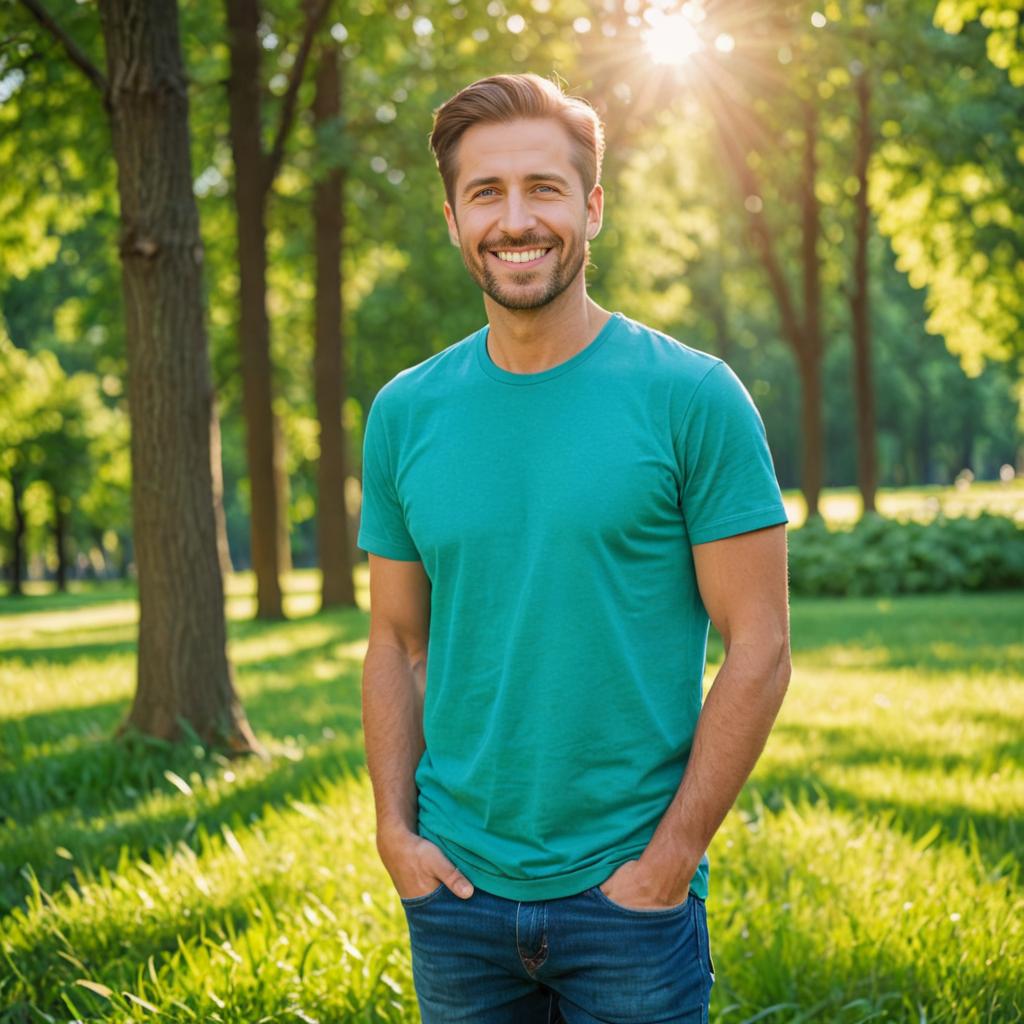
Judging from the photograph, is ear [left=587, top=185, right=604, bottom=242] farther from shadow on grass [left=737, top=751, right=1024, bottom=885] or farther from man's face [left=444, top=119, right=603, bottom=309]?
shadow on grass [left=737, top=751, right=1024, bottom=885]

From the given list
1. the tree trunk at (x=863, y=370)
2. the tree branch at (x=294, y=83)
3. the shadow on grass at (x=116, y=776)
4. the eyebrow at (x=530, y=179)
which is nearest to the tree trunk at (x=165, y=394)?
the shadow on grass at (x=116, y=776)

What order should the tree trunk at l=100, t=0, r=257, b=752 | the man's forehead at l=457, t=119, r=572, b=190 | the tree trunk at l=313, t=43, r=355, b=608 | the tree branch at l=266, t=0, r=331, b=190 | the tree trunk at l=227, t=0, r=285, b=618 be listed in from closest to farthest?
the man's forehead at l=457, t=119, r=572, b=190 → the tree trunk at l=100, t=0, r=257, b=752 → the tree branch at l=266, t=0, r=331, b=190 → the tree trunk at l=227, t=0, r=285, b=618 → the tree trunk at l=313, t=43, r=355, b=608

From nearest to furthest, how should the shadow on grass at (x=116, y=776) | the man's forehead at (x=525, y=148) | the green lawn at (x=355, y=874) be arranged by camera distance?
the man's forehead at (x=525, y=148) < the green lawn at (x=355, y=874) < the shadow on grass at (x=116, y=776)

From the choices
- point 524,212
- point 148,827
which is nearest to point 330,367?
point 148,827

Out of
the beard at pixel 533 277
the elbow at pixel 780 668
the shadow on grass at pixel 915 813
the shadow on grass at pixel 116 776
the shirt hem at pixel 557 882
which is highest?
the beard at pixel 533 277

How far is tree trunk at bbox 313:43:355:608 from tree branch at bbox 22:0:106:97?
9.05 metres

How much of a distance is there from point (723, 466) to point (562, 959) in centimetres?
89

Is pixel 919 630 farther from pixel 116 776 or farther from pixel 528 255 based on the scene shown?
pixel 528 255

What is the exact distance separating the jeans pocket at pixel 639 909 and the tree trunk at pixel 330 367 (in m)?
14.8

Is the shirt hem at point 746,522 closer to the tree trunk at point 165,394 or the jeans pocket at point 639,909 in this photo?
the jeans pocket at point 639,909

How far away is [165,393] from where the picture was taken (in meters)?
6.87

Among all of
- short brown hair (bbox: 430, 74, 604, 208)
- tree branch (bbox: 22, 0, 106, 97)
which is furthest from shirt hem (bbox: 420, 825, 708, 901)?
tree branch (bbox: 22, 0, 106, 97)

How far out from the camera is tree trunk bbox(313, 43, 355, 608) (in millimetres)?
16516

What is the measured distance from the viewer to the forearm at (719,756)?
6.73ft
